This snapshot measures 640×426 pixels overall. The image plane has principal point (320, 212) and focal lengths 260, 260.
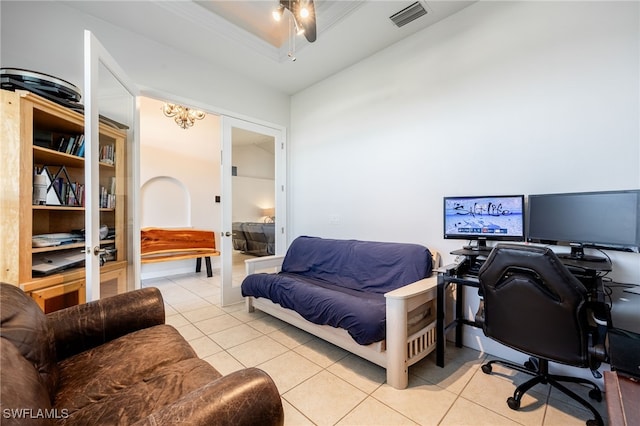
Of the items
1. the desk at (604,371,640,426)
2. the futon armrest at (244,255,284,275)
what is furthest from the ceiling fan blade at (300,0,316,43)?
the futon armrest at (244,255,284,275)

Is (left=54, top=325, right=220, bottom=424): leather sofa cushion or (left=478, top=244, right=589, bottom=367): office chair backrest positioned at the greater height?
(left=478, top=244, right=589, bottom=367): office chair backrest

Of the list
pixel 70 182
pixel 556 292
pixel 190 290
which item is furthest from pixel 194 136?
pixel 556 292

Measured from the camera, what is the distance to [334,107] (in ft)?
11.1

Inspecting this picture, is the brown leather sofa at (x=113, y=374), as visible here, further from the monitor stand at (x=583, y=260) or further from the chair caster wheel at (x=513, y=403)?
the monitor stand at (x=583, y=260)

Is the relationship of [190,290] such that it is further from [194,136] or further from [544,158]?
Answer: [544,158]

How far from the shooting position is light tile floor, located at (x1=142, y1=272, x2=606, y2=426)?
1.51m

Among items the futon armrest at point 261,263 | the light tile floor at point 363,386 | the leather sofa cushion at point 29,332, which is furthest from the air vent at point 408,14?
the leather sofa cushion at point 29,332

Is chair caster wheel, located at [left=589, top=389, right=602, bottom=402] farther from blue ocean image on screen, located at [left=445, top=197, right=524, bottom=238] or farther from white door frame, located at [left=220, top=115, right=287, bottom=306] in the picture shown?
white door frame, located at [left=220, top=115, right=287, bottom=306]

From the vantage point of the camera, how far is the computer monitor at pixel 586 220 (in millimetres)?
1504

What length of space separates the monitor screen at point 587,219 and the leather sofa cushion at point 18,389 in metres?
2.60

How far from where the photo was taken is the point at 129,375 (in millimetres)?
1199

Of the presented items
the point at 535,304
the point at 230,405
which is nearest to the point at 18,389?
the point at 230,405

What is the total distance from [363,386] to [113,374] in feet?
4.75

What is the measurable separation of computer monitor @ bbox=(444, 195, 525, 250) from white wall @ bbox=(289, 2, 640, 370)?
16cm
